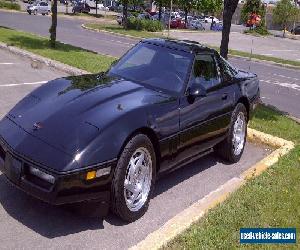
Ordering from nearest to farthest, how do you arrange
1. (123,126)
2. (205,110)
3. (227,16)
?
(123,126)
(205,110)
(227,16)

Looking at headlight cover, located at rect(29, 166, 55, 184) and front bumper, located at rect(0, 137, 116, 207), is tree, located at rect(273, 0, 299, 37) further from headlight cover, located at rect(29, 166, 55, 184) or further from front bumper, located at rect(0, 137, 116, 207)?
headlight cover, located at rect(29, 166, 55, 184)

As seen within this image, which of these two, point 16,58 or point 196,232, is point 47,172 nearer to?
point 196,232

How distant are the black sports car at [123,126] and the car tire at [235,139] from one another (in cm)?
3

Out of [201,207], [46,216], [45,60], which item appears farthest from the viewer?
[45,60]

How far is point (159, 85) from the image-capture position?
5023 mm

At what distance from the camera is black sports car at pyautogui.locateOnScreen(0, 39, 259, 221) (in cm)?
365

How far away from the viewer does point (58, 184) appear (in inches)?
139

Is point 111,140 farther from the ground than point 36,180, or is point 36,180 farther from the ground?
point 111,140

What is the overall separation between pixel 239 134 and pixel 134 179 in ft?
8.77

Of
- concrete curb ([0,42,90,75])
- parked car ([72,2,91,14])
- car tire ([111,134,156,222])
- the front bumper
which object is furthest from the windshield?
parked car ([72,2,91,14])

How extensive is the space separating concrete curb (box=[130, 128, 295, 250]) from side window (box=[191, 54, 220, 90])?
1.24 metres

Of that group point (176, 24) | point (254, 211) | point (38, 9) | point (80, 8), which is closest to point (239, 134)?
point (254, 211)

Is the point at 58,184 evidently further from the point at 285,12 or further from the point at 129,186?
the point at 285,12

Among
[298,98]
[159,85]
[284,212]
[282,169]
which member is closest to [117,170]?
[159,85]
